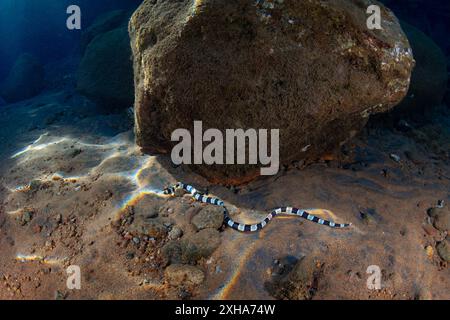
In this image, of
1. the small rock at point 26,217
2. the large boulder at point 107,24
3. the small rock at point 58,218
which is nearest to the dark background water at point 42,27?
the large boulder at point 107,24

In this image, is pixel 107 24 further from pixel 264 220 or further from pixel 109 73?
pixel 264 220

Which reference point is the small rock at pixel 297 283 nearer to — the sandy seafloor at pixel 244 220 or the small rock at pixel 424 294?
the sandy seafloor at pixel 244 220

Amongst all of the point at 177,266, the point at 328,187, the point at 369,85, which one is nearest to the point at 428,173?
the point at 328,187

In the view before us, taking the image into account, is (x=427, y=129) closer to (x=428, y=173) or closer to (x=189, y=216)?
(x=428, y=173)

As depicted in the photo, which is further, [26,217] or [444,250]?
[26,217]

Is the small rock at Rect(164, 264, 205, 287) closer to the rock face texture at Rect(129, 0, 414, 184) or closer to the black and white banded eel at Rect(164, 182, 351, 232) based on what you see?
the black and white banded eel at Rect(164, 182, 351, 232)

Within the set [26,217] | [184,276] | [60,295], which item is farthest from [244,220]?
[26,217]
